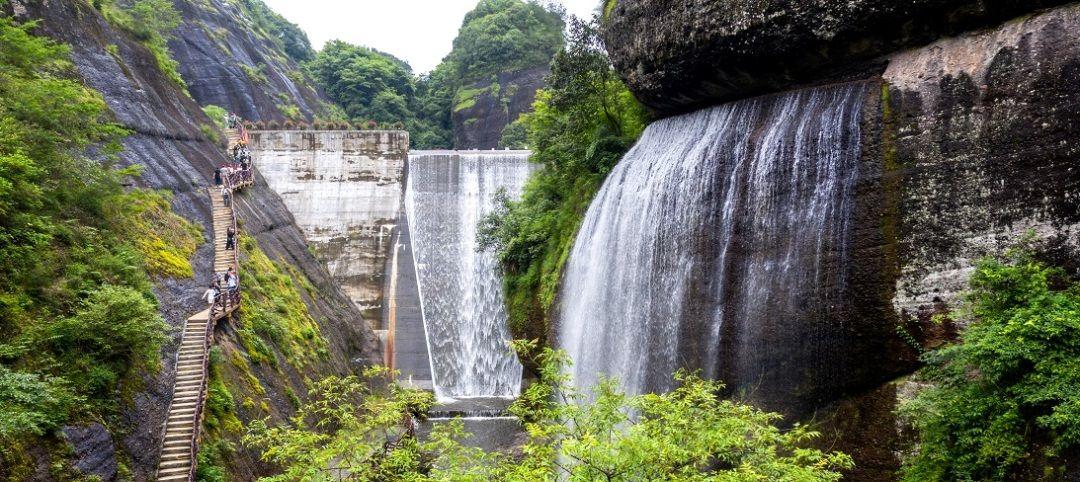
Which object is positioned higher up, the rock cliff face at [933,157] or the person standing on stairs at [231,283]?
the rock cliff face at [933,157]

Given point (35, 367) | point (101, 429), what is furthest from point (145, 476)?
point (35, 367)

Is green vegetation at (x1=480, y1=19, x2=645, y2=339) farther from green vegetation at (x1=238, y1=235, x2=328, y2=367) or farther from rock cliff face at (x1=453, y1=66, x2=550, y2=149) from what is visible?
rock cliff face at (x1=453, y1=66, x2=550, y2=149)

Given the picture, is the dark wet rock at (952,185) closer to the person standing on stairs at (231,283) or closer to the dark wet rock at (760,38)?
the dark wet rock at (760,38)

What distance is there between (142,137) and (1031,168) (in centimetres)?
2251

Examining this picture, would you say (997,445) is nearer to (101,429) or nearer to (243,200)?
(101,429)

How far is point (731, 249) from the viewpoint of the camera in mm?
14398

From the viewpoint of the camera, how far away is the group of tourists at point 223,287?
15.3 m

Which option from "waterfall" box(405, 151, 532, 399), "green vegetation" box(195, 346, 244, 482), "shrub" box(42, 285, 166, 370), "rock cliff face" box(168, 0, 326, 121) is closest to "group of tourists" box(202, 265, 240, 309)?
"green vegetation" box(195, 346, 244, 482)

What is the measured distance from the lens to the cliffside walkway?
36.6 ft

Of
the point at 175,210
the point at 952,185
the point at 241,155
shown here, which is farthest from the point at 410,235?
the point at 952,185

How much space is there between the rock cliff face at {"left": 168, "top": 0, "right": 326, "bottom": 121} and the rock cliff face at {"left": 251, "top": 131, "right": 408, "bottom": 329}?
33.7ft

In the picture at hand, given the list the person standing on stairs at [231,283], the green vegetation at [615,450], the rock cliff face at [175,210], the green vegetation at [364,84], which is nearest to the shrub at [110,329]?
the rock cliff face at [175,210]

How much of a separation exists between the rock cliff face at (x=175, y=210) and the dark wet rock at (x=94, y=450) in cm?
2

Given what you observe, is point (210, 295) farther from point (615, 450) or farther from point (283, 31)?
point (283, 31)
